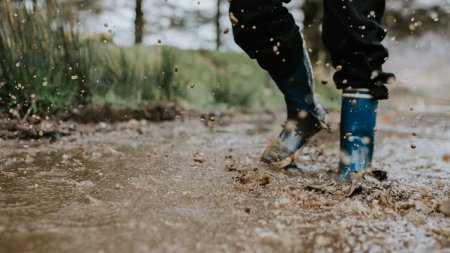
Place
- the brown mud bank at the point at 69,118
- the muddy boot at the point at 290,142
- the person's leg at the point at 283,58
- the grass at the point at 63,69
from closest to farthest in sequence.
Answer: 1. the person's leg at the point at 283,58
2. the muddy boot at the point at 290,142
3. the brown mud bank at the point at 69,118
4. the grass at the point at 63,69

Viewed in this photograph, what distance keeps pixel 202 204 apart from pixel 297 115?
0.83 m

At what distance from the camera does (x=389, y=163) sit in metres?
2.20

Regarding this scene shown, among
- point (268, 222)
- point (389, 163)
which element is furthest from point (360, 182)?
point (389, 163)

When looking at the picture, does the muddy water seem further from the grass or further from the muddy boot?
the grass

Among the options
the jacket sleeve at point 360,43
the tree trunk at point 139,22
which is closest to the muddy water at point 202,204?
the jacket sleeve at point 360,43

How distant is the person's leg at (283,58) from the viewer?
179 cm

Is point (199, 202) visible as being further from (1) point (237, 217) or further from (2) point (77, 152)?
(2) point (77, 152)

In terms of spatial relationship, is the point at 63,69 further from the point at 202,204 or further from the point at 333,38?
the point at 202,204

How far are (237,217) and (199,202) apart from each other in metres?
0.16

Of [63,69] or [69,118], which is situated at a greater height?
[63,69]

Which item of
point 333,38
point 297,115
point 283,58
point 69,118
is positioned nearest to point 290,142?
point 297,115

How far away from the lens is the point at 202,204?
4.05 ft

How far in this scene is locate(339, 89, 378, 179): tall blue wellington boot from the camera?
165cm

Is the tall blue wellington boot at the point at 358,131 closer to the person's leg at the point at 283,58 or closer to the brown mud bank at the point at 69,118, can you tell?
the person's leg at the point at 283,58
